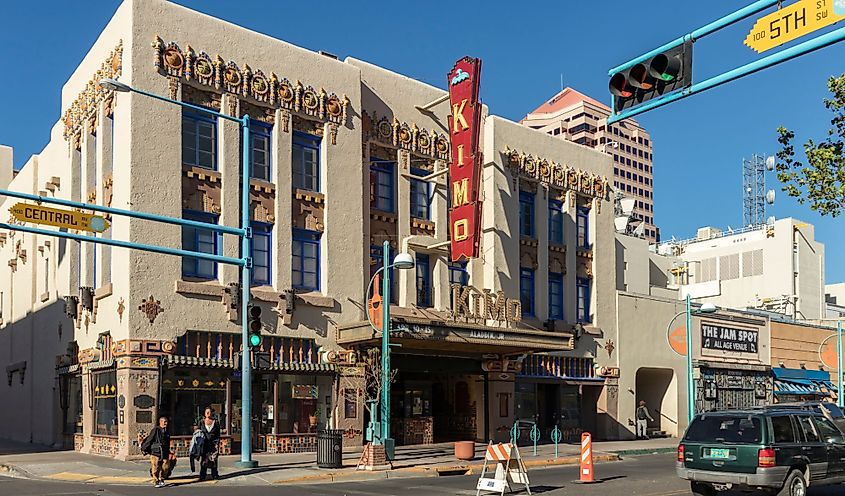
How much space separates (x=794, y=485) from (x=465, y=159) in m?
17.7

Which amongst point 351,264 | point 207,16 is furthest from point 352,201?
point 207,16

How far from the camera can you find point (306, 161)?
103ft

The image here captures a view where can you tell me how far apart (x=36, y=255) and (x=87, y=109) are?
33.7ft

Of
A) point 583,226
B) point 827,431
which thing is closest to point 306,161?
point 583,226

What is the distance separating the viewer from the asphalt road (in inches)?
760

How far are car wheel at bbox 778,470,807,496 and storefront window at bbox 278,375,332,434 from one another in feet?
55.7

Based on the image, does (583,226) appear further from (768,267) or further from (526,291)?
(768,267)

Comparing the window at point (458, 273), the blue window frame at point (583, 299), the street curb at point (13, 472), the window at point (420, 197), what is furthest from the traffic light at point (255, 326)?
the blue window frame at point (583, 299)

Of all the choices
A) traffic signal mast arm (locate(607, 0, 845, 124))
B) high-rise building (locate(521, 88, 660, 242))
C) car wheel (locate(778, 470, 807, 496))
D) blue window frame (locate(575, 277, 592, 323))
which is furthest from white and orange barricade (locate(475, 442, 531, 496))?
high-rise building (locate(521, 88, 660, 242))

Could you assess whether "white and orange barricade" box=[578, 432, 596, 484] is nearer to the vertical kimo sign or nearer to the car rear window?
the car rear window

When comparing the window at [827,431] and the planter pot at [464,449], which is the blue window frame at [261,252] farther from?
the window at [827,431]

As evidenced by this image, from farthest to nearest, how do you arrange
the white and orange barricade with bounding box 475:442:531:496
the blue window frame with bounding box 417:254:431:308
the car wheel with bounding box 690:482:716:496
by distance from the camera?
the blue window frame with bounding box 417:254:431:308 → the white and orange barricade with bounding box 475:442:531:496 → the car wheel with bounding box 690:482:716:496

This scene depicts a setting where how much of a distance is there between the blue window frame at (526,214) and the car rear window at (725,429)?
2102cm

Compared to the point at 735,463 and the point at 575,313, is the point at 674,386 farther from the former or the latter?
the point at 735,463
